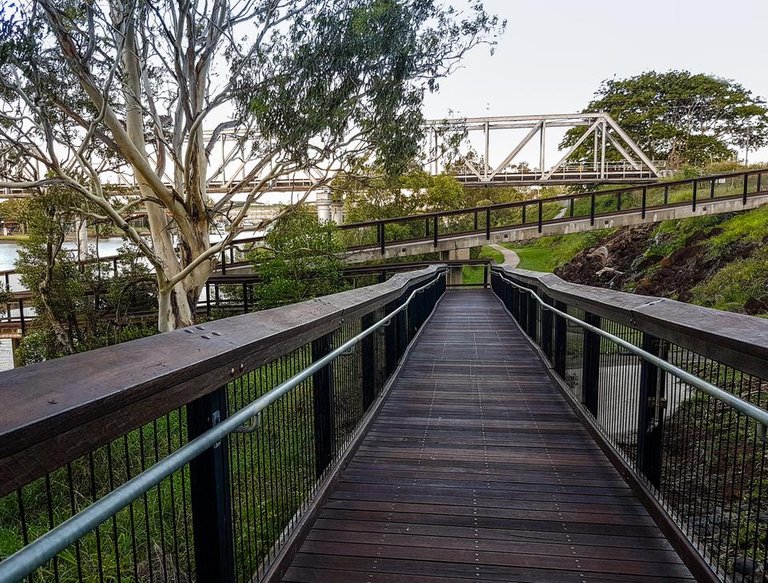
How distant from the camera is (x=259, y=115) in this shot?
46.1 ft

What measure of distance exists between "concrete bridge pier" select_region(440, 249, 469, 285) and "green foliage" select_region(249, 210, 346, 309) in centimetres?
560

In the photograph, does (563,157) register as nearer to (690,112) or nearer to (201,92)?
(690,112)

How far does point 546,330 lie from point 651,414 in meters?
3.86

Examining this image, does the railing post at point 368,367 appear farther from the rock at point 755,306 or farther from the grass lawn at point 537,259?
the grass lawn at point 537,259

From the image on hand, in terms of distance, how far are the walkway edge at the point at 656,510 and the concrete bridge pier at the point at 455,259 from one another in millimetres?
17246

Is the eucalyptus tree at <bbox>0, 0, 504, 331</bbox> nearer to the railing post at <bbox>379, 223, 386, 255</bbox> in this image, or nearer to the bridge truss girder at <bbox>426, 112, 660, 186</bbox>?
the railing post at <bbox>379, 223, 386, 255</bbox>

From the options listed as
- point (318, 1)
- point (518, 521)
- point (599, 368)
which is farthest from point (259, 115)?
point (518, 521)

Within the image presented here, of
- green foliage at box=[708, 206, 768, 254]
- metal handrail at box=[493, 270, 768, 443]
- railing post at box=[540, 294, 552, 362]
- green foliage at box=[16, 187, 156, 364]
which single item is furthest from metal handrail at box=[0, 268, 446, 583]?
green foliage at box=[708, 206, 768, 254]

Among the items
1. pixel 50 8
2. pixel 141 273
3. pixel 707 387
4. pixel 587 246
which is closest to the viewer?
pixel 707 387

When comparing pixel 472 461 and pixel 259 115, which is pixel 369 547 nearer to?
pixel 472 461

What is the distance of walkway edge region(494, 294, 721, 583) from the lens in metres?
2.35

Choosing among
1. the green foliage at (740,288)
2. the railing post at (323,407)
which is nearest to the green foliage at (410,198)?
the green foliage at (740,288)

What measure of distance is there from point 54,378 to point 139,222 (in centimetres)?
2815

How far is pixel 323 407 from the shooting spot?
3367mm
